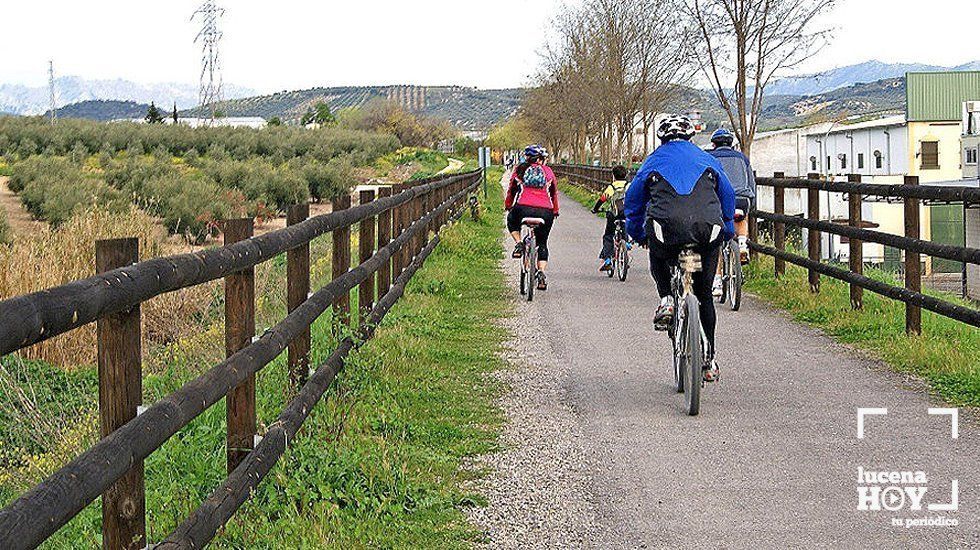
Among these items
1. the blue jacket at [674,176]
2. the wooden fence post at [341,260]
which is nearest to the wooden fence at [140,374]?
the wooden fence post at [341,260]

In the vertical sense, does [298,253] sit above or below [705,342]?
above

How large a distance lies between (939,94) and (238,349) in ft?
243

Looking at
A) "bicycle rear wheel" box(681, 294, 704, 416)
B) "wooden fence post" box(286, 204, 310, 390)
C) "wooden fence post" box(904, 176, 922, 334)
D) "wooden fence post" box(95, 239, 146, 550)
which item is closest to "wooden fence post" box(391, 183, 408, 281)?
"wooden fence post" box(904, 176, 922, 334)

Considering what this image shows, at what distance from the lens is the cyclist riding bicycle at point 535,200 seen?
51.4 feet

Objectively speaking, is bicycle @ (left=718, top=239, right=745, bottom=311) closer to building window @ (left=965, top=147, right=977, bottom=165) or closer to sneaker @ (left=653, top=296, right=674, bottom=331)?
sneaker @ (left=653, top=296, right=674, bottom=331)

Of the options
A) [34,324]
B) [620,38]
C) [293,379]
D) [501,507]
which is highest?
[620,38]

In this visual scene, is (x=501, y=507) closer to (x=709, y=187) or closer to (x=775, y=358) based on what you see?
(x=709, y=187)

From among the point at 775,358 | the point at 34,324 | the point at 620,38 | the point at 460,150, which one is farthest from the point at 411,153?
the point at 34,324

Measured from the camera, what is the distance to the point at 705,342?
8.51 meters

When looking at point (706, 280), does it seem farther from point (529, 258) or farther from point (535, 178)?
point (535, 178)

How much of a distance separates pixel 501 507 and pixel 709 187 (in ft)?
10.2

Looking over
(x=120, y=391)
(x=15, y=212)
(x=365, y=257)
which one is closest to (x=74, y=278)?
(x=365, y=257)

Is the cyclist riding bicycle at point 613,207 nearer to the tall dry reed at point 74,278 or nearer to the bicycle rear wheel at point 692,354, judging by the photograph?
the tall dry reed at point 74,278

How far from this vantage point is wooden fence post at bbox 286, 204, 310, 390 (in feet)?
22.3
